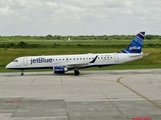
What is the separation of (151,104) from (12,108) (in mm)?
8914

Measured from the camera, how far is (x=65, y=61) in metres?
42.9

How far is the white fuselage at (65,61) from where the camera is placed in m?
42.2

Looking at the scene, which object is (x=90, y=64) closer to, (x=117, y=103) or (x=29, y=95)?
(x=29, y=95)

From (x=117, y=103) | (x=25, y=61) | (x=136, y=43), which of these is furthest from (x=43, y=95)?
(x=136, y=43)

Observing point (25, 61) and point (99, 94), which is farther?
point (25, 61)

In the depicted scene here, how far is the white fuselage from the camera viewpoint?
139 ft

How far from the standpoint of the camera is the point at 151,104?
69.1 feet

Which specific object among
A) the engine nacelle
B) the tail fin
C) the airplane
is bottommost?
the engine nacelle

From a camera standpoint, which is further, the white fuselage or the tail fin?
the tail fin

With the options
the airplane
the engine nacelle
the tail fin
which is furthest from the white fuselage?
the tail fin

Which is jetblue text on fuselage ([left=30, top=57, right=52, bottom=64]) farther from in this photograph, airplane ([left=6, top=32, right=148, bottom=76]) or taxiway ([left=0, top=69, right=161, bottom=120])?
taxiway ([left=0, top=69, right=161, bottom=120])

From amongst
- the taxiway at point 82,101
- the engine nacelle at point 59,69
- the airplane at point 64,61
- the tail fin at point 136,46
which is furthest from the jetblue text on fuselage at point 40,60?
the tail fin at point 136,46

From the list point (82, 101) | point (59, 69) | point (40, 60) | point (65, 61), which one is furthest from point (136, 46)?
point (82, 101)

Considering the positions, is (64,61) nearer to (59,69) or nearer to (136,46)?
(59,69)
